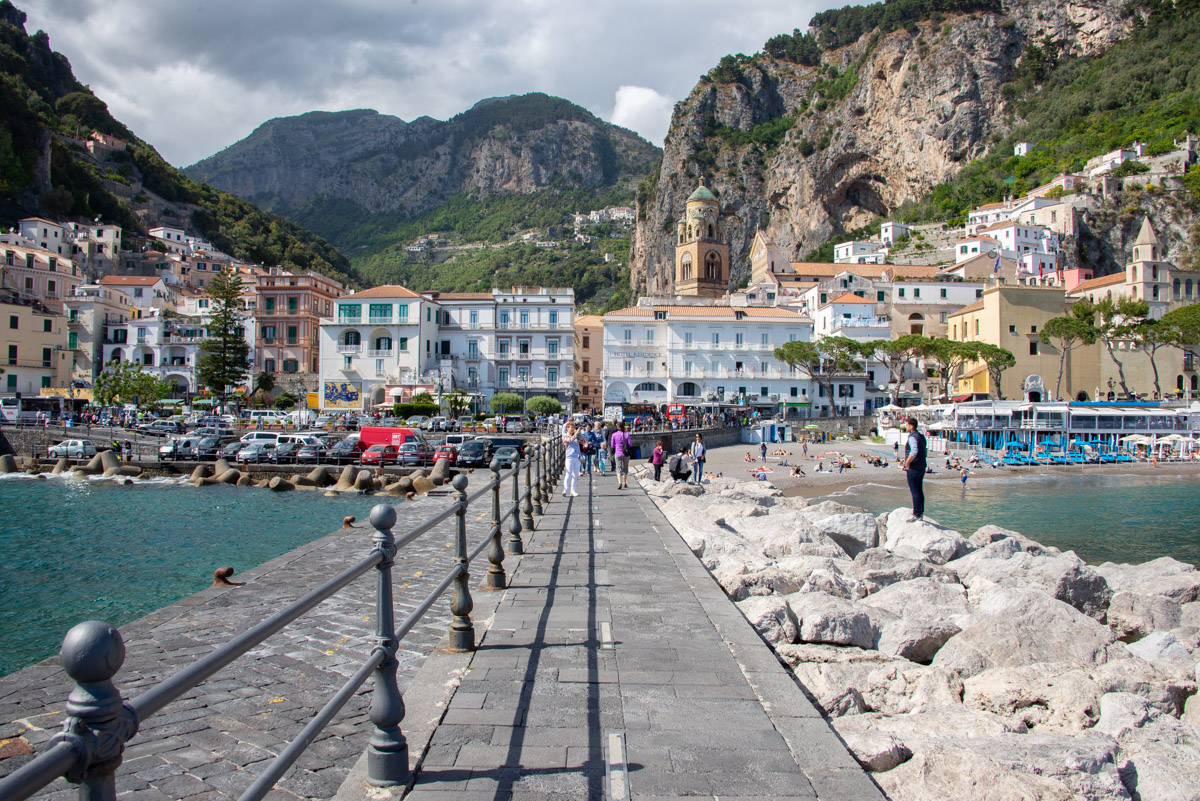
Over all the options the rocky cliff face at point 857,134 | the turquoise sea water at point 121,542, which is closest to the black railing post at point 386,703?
the turquoise sea water at point 121,542

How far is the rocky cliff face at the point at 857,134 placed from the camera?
95.4 metres

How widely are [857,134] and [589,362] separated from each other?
195 feet

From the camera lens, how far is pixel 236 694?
4820 mm

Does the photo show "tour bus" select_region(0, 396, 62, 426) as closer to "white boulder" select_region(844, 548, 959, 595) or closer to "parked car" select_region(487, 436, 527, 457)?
"parked car" select_region(487, 436, 527, 457)

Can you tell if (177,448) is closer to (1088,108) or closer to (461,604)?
(461,604)

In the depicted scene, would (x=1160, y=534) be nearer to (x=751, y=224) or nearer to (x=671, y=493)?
(x=671, y=493)

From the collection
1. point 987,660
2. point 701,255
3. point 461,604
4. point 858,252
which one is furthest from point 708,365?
point 461,604

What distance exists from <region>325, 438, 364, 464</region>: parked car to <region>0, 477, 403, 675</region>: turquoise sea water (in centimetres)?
495

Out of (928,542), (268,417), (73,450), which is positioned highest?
(268,417)

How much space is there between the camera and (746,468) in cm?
3628

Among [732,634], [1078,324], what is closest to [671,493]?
[732,634]

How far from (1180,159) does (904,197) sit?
1124 inches

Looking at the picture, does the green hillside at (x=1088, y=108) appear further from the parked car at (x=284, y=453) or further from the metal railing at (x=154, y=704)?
the metal railing at (x=154, y=704)

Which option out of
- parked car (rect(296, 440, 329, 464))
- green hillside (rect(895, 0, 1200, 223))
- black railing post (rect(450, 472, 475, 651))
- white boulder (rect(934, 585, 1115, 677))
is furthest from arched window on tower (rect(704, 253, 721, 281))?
black railing post (rect(450, 472, 475, 651))
